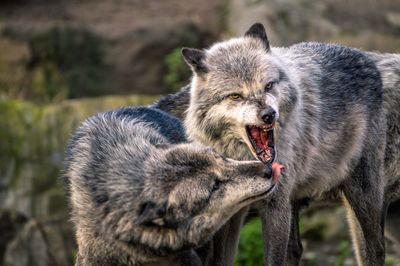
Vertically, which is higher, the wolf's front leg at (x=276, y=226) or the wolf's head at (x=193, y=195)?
the wolf's head at (x=193, y=195)

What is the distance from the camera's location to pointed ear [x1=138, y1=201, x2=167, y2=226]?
6293 millimetres

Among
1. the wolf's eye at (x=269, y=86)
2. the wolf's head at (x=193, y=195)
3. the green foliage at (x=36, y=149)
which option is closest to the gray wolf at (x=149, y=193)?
the wolf's head at (x=193, y=195)

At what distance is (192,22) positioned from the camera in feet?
47.9

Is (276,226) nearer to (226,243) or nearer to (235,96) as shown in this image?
(226,243)

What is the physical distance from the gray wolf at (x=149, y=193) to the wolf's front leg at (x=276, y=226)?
21.9 inches

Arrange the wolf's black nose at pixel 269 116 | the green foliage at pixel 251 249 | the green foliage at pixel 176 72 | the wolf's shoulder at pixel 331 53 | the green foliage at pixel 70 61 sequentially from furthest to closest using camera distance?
1. the green foliage at pixel 70 61
2. the green foliage at pixel 176 72
3. the green foliage at pixel 251 249
4. the wolf's shoulder at pixel 331 53
5. the wolf's black nose at pixel 269 116

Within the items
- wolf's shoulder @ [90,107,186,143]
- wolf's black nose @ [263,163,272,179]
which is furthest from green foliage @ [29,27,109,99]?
wolf's black nose @ [263,163,272,179]

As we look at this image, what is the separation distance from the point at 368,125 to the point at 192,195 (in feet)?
8.03

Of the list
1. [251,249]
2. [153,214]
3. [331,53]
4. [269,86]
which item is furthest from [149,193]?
[251,249]

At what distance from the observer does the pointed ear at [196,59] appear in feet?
24.4

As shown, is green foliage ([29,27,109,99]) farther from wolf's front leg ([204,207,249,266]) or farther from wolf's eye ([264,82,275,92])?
wolf's eye ([264,82,275,92])

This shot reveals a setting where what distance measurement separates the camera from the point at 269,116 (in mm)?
6844

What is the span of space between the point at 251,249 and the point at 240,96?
4.36 meters

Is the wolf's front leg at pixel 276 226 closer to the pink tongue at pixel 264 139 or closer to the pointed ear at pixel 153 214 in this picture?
the pink tongue at pixel 264 139
